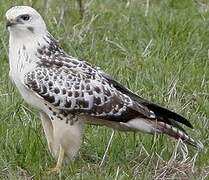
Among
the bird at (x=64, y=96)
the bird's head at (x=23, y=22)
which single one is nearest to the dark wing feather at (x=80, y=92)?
the bird at (x=64, y=96)

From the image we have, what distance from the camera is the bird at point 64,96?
238 inches

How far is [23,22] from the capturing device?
19.9 ft

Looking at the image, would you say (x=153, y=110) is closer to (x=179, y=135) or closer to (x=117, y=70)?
(x=179, y=135)

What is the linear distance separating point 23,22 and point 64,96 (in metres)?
0.49

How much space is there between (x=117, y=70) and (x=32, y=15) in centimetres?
187

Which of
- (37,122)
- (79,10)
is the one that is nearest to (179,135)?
(37,122)

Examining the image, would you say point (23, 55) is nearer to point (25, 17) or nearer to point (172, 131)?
point (25, 17)

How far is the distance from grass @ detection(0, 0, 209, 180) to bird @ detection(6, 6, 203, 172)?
15 centimetres

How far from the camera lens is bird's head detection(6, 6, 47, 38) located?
6.04m

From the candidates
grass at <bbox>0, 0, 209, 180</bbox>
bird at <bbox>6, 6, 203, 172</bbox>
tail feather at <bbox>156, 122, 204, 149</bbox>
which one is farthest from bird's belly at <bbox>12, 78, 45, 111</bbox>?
tail feather at <bbox>156, 122, 204, 149</bbox>

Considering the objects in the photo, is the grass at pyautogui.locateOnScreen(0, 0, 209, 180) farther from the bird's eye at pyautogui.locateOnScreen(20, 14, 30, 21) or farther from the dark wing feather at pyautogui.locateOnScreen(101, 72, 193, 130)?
the bird's eye at pyautogui.locateOnScreen(20, 14, 30, 21)

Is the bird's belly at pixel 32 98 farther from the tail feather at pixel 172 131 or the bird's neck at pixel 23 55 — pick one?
the tail feather at pixel 172 131

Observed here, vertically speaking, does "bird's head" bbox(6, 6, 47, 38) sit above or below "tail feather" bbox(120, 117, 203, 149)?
above

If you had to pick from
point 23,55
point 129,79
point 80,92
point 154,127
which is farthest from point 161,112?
point 129,79
